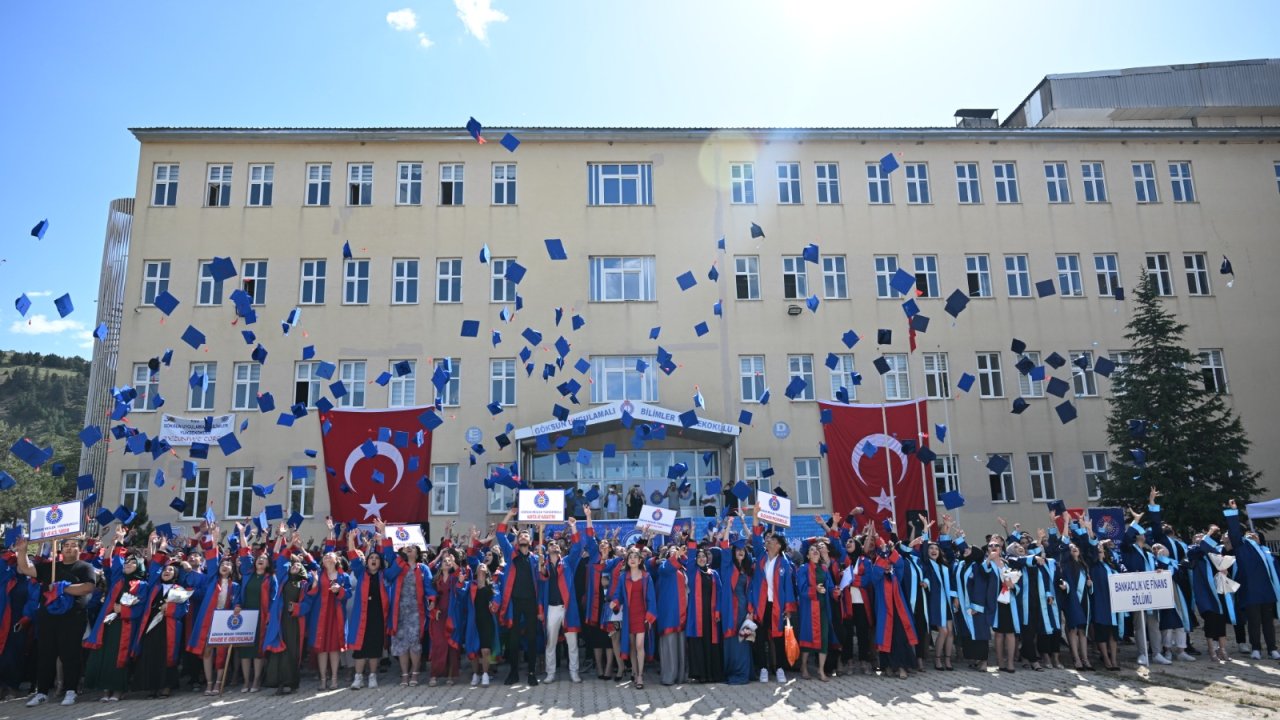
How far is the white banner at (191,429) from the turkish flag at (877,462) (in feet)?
58.9

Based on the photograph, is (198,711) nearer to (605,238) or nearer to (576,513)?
(576,513)

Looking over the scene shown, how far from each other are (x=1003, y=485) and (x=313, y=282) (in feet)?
74.9

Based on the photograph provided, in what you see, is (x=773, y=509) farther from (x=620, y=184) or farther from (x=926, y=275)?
(x=620, y=184)

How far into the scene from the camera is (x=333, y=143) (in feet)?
96.2

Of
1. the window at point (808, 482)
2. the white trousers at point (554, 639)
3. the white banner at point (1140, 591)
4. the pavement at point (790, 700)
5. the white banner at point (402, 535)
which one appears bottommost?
the pavement at point (790, 700)

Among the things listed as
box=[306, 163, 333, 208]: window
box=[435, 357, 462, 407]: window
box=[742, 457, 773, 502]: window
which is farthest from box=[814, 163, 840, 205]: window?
box=[306, 163, 333, 208]: window

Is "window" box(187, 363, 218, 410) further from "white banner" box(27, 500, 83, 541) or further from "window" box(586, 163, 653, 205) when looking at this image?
"white banner" box(27, 500, 83, 541)

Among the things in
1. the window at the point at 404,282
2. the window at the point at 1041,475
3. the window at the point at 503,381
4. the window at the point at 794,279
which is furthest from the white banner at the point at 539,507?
the window at the point at 1041,475

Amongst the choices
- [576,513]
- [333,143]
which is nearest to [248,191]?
[333,143]

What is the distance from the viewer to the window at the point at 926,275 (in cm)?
2869

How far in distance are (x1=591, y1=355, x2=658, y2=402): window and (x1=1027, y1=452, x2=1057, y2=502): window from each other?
12132mm

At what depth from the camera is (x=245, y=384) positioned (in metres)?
27.4

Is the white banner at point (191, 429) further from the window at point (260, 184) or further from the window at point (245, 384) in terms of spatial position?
the window at point (260, 184)

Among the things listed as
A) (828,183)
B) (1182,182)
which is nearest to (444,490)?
(828,183)
